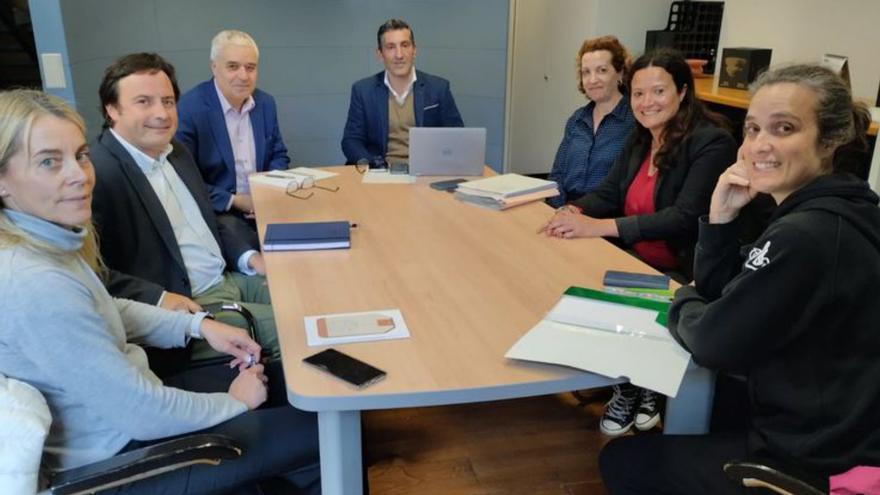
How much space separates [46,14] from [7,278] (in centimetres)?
216

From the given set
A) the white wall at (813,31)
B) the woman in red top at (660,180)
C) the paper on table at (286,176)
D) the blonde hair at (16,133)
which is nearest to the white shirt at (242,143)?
the paper on table at (286,176)

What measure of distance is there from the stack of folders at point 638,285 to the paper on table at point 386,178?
129cm

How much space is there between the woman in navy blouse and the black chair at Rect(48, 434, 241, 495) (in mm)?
1860

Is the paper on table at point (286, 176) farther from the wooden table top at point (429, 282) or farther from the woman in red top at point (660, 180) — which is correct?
the woman in red top at point (660, 180)

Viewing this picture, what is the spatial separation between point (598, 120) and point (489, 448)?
4.47 ft

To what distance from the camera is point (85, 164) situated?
1380 mm

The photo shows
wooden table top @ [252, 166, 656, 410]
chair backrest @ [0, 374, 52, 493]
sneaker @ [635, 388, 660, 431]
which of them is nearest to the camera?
chair backrest @ [0, 374, 52, 493]

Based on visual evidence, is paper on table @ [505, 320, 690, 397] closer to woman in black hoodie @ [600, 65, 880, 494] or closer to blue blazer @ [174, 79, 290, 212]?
woman in black hoodie @ [600, 65, 880, 494]

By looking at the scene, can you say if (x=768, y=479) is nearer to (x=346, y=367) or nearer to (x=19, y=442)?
(x=346, y=367)

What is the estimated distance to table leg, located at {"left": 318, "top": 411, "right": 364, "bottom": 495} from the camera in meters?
1.24

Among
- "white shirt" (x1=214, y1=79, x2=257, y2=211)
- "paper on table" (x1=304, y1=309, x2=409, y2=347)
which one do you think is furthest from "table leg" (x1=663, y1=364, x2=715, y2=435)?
"white shirt" (x1=214, y1=79, x2=257, y2=211)

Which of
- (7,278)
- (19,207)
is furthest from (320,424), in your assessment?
(19,207)

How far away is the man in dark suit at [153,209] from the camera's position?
6.16 ft

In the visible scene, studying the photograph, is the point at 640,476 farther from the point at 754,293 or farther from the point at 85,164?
the point at 85,164
